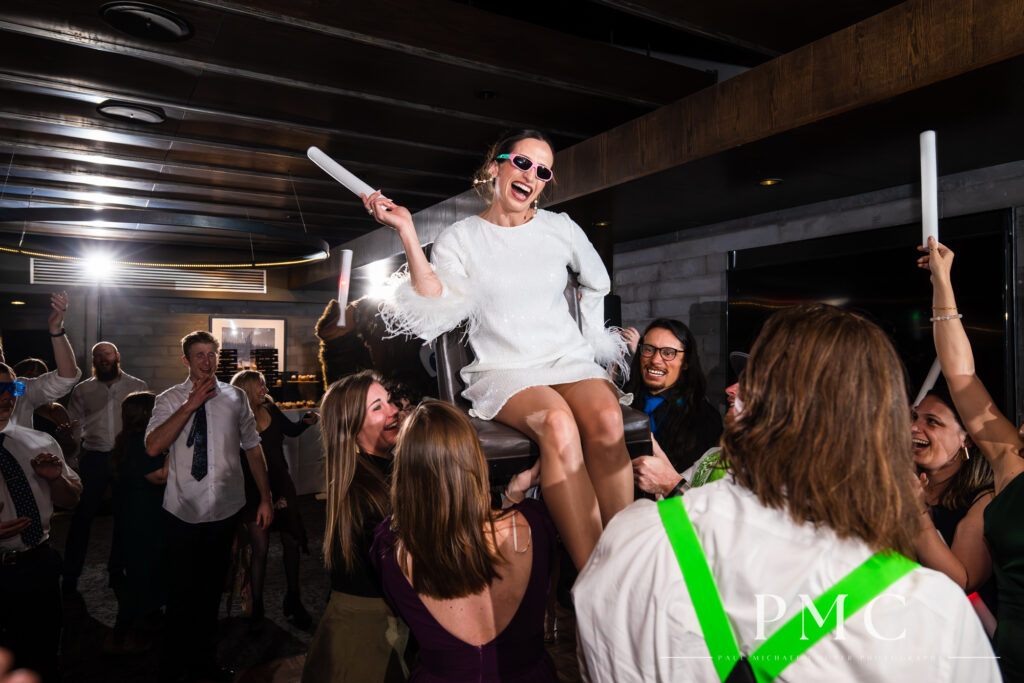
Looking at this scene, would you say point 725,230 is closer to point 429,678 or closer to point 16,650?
point 429,678

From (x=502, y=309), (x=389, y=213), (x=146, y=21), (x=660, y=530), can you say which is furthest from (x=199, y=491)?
(x=660, y=530)

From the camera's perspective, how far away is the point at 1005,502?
5.00 feet

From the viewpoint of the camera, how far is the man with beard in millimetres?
4773

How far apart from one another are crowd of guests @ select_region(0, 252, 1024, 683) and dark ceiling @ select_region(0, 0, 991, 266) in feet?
4.29

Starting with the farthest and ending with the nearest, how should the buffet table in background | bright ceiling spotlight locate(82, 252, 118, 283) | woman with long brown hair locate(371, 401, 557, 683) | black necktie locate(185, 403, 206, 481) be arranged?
bright ceiling spotlight locate(82, 252, 118, 283)
the buffet table in background
black necktie locate(185, 403, 206, 481)
woman with long brown hair locate(371, 401, 557, 683)

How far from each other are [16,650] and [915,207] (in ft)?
17.7

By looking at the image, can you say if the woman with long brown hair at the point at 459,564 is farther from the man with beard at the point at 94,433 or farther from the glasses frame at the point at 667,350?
the man with beard at the point at 94,433

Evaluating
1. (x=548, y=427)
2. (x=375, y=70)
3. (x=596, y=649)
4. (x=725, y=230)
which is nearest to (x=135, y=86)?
(x=375, y=70)

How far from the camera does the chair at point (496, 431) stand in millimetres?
1766

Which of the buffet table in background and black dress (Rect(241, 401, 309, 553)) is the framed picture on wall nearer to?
the buffet table in background

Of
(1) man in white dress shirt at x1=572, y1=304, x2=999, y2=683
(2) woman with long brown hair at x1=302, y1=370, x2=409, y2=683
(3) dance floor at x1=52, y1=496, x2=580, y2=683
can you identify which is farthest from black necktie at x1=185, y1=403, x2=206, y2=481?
(1) man in white dress shirt at x1=572, y1=304, x2=999, y2=683

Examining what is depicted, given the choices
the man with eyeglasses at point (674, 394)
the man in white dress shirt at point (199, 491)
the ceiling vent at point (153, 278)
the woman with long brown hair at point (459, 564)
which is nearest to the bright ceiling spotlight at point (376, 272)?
the ceiling vent at point (153, 278)

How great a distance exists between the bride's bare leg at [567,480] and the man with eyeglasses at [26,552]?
2.37 metres

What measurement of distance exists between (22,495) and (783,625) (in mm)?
3089
